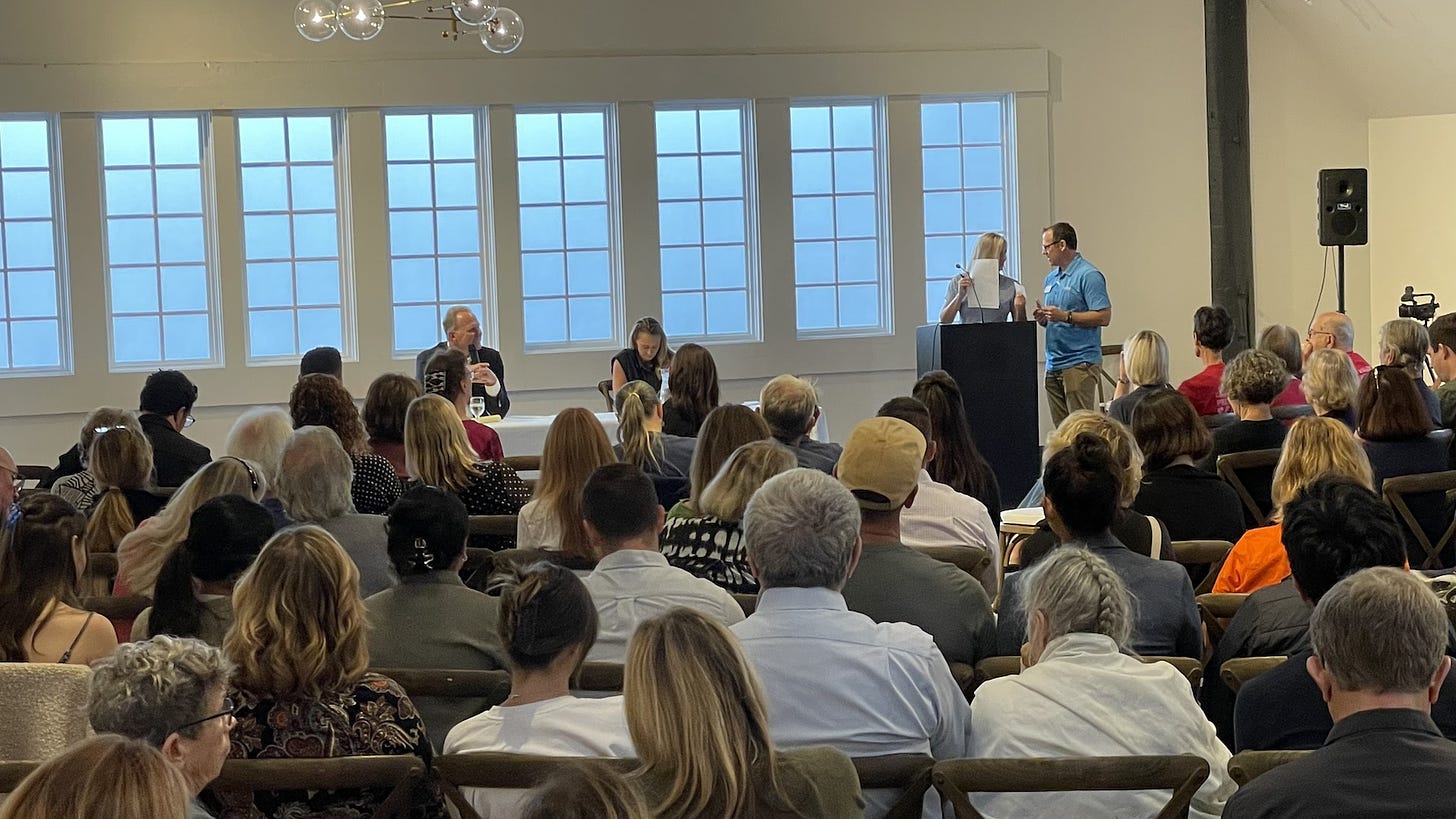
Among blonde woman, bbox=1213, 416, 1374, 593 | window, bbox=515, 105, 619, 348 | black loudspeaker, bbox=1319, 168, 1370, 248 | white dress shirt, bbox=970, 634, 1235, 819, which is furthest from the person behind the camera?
black loudspeaker, bbox=1319, 168, 1370, 248

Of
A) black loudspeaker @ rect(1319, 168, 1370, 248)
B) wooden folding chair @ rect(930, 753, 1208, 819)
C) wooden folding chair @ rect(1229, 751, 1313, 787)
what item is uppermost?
black loudspeaker @ rect(1319, 168, 1370, 248)

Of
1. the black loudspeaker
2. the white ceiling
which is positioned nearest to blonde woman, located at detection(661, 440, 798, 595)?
the white ceiling

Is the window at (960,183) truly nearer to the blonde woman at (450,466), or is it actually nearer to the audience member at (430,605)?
the blonde woman at (450,466)

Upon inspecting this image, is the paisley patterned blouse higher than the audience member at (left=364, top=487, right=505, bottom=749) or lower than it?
lower

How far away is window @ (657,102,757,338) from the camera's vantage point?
11.5 meters

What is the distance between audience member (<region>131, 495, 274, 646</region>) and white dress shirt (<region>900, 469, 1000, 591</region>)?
1.96 metres

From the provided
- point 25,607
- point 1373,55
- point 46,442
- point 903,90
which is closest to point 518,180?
point 903,90

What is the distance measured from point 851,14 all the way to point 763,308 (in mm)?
2158

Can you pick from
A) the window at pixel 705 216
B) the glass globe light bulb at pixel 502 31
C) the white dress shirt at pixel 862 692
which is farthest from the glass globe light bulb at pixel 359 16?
the white dress shirt at pixel 862 692

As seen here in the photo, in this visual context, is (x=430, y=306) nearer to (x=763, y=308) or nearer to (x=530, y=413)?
(x=530, y=413)

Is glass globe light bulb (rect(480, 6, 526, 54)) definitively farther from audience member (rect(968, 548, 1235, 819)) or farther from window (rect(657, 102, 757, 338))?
audience member (rect(968, 548, 1235, 819))

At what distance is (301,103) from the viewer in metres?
10.6

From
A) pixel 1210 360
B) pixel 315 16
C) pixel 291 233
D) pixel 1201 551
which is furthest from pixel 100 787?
pixel 291 233

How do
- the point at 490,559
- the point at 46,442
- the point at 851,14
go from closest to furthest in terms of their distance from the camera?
1. the point at 490,559
2. the point at 46,442
3. the point at 851,14
